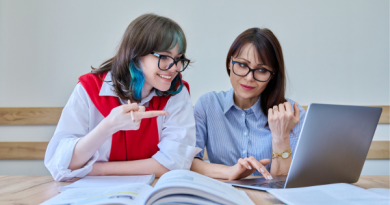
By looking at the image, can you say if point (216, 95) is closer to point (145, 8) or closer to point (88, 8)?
point (145, 8)

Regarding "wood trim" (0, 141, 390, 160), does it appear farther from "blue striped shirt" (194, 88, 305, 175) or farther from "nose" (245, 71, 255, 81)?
"nose" (245, 71, 255, 81)

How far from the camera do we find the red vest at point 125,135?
116 cm

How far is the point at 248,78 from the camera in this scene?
1.33 metres

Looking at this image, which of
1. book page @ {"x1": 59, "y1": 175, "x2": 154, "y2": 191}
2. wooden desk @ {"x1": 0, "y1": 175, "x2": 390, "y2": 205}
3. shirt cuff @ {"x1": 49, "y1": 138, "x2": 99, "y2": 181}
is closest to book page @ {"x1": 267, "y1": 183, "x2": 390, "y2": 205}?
wooden desk @ {"x1": 0, "y1": 175, "x2": 390, "y2": 205}

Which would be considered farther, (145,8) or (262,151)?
(145,8)

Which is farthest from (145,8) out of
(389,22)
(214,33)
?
(389,22)

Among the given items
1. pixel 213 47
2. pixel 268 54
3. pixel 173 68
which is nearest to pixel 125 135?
pixel 173 68

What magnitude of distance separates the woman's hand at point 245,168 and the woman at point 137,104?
0.20 meters

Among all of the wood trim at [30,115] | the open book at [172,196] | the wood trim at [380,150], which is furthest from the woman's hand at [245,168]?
the wood trim at [30,115]

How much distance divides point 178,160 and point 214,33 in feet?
4.83

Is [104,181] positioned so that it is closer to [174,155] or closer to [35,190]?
[35,190]

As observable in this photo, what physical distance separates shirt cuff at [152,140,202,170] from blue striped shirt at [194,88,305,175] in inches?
9.5

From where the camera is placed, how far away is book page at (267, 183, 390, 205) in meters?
0.60

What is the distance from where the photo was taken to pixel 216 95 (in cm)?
157
